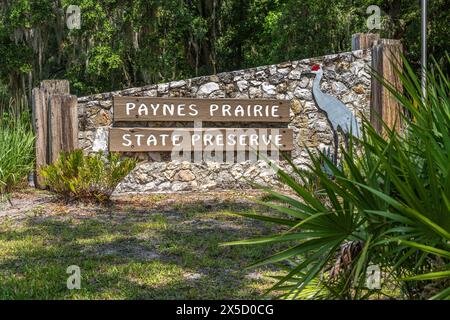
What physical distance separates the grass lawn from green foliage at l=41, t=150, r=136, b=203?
19cm

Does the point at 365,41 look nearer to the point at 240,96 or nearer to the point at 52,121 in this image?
the point at 240,96

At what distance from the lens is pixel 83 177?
8383mm

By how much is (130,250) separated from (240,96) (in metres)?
4.98

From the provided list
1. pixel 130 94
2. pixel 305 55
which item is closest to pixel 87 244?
pixel 130 94

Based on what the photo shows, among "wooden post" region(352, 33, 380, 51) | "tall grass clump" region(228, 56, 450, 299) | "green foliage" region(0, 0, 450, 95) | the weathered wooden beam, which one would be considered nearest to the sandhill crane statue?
"wooden post" region(352, 33, 380, 51)

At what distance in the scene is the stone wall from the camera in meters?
9.91

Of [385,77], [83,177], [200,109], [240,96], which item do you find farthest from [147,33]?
[83,177]

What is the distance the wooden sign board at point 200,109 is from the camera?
32.6 feet

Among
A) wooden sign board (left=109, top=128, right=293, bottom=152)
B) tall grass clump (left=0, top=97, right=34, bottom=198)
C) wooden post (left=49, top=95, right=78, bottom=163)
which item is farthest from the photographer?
wooden sign board (left=109, top=128, right=293, bottom=152)

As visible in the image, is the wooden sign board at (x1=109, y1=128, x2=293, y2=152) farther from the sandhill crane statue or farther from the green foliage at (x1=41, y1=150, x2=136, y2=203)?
the green foliage at (x1=41, y1=150, x2=136, y2=203)

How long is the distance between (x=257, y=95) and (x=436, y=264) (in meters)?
7.86
